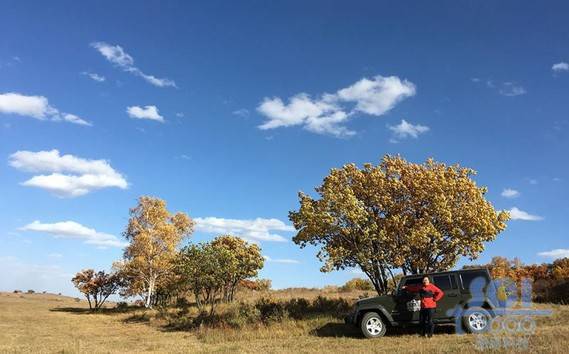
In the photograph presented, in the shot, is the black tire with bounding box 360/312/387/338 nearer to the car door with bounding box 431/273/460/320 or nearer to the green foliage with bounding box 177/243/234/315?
the car door with bounding box 431/273/460/320

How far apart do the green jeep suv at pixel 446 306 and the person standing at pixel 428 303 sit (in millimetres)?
562

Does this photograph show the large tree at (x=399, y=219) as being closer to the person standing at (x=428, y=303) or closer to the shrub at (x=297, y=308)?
the shrub at (x=297, y=308)

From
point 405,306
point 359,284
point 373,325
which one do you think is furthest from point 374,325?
point 359,284


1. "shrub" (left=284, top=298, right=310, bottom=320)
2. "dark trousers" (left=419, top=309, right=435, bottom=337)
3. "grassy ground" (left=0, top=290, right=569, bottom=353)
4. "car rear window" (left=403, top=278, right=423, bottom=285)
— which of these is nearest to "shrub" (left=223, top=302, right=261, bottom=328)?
"grassy ground" (left=0, top=290, right=569, bottom=353)

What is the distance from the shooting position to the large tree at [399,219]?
2384 cm

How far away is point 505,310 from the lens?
16359mm

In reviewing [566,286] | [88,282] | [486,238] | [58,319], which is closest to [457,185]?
[486,238]

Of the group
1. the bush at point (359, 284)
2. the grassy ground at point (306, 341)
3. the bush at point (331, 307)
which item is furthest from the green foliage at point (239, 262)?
the bush at point (359, 284)

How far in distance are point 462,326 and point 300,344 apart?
583 cm

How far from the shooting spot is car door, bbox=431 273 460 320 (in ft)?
54.6

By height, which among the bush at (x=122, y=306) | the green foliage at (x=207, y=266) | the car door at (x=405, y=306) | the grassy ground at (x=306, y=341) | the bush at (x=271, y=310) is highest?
the green foliage at (x=207, y=266)

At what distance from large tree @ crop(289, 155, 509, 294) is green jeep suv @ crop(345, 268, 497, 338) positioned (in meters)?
6.10

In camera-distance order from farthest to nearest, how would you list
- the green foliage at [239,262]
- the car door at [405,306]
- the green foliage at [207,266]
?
1. the green foliage at [239,262]
2. the green foliage at [207,266]
3. the car door at [405,306]

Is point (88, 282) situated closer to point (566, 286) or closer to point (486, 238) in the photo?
point (486, 238)
